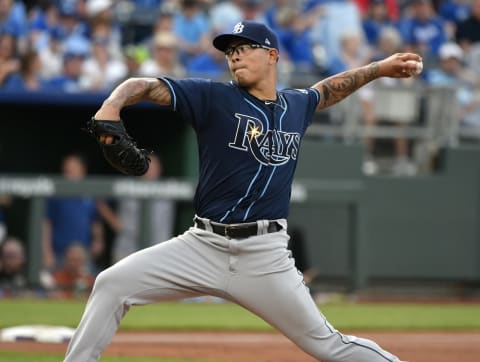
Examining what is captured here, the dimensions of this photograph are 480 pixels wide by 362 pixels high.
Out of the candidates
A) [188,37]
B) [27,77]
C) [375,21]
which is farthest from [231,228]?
[375,21]

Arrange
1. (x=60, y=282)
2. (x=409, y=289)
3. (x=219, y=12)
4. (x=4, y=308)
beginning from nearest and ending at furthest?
1. (x=4, y=308)
2. (x=60, y=282)
3. (x=409, y=289)
4. (x=219, y=12)

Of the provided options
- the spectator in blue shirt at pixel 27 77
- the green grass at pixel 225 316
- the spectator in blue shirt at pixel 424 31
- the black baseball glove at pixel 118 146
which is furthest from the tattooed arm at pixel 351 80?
the spectator in blue shirt at pixel 424 31

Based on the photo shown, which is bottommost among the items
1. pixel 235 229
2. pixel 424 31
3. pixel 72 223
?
pixel 72 223

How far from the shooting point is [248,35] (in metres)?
4.93

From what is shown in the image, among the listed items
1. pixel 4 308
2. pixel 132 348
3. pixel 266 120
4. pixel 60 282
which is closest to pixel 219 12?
pixel 60 282

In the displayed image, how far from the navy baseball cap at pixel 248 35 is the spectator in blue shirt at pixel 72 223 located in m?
7.06

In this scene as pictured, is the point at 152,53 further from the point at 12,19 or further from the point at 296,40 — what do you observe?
the point at 296,40

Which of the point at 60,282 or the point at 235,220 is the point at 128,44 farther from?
the point at 235,220

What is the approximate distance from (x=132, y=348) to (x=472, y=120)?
7353mm

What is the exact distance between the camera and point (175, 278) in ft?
15.5

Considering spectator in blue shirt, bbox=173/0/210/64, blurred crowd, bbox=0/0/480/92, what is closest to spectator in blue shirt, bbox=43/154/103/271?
blurred crowd, bbox=0/0/480/92

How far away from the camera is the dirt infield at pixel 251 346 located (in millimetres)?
7387

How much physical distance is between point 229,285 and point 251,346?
3.46 metres

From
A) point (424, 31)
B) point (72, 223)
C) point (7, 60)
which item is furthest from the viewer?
point (424, 31)
